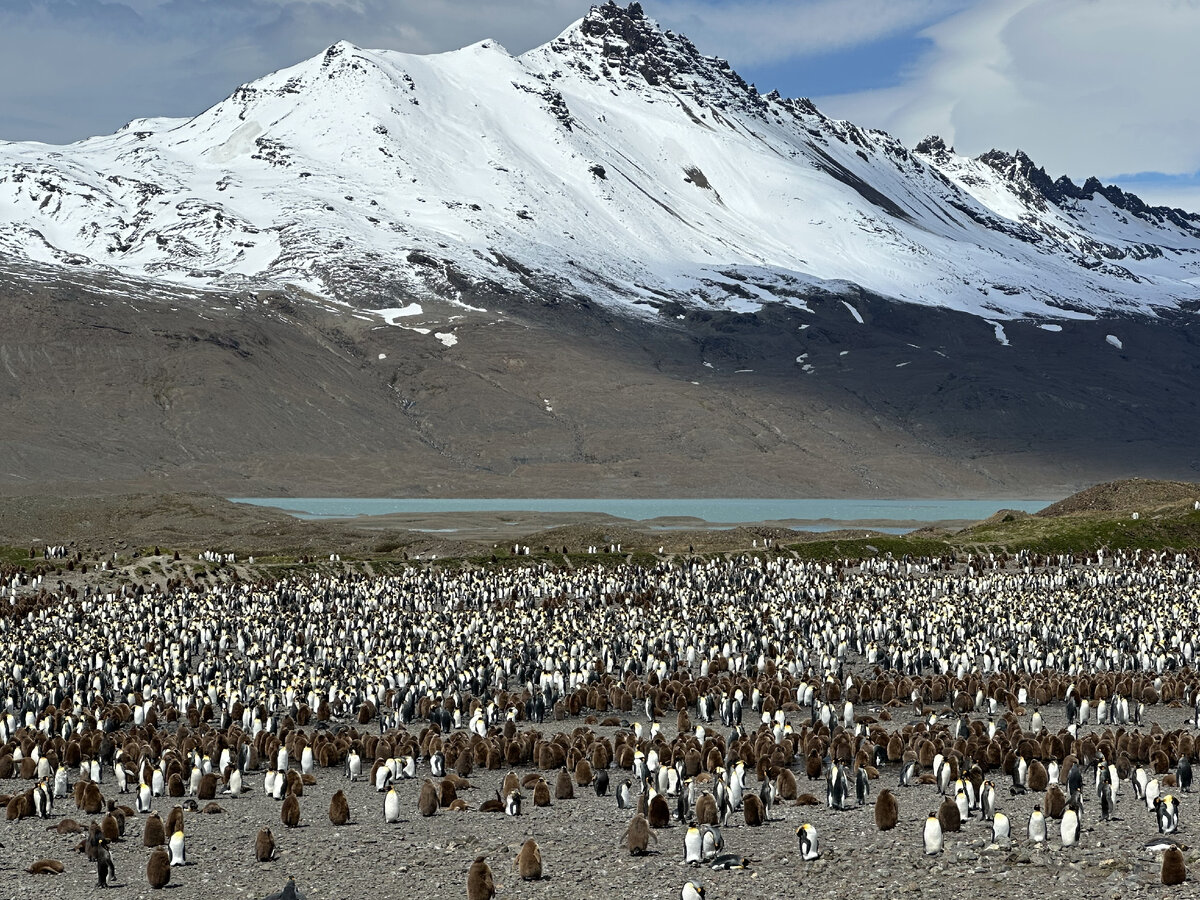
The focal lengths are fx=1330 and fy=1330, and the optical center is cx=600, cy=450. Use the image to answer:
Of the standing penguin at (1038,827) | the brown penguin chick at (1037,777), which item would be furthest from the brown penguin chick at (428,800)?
the brown penguin chick at (1037,777)

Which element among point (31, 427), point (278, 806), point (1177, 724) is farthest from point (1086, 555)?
point (31, 427)

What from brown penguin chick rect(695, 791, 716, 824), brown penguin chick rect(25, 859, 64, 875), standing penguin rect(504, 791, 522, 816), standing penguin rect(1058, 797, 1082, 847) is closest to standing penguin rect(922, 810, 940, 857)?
standing penguin rect(1058, 797, 1082, 847)

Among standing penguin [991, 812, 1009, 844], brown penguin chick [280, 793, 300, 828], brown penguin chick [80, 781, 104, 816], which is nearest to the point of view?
standing penguin [991, 812, 1009, 844]

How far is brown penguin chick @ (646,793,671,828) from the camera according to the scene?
17.3 m

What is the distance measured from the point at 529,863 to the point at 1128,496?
251 ft

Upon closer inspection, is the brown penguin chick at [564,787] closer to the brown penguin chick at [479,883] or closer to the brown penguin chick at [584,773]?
the brown penguin chick at [584,773]

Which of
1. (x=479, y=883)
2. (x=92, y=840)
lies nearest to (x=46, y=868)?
(x=92, y=840)

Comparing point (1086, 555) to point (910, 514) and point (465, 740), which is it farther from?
point (910, 514)

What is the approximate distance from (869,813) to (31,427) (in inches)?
5944

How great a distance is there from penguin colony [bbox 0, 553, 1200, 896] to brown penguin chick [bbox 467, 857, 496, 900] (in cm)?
3

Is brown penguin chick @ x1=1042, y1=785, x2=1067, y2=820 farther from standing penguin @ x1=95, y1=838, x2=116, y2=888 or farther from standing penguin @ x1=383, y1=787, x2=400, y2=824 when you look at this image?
standing penguin @ x1=95, y1=838, x2=116, y2=888

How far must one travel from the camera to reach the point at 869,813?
17875 mm

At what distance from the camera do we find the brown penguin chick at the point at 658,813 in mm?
17312

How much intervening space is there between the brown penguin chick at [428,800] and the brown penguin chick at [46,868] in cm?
480
